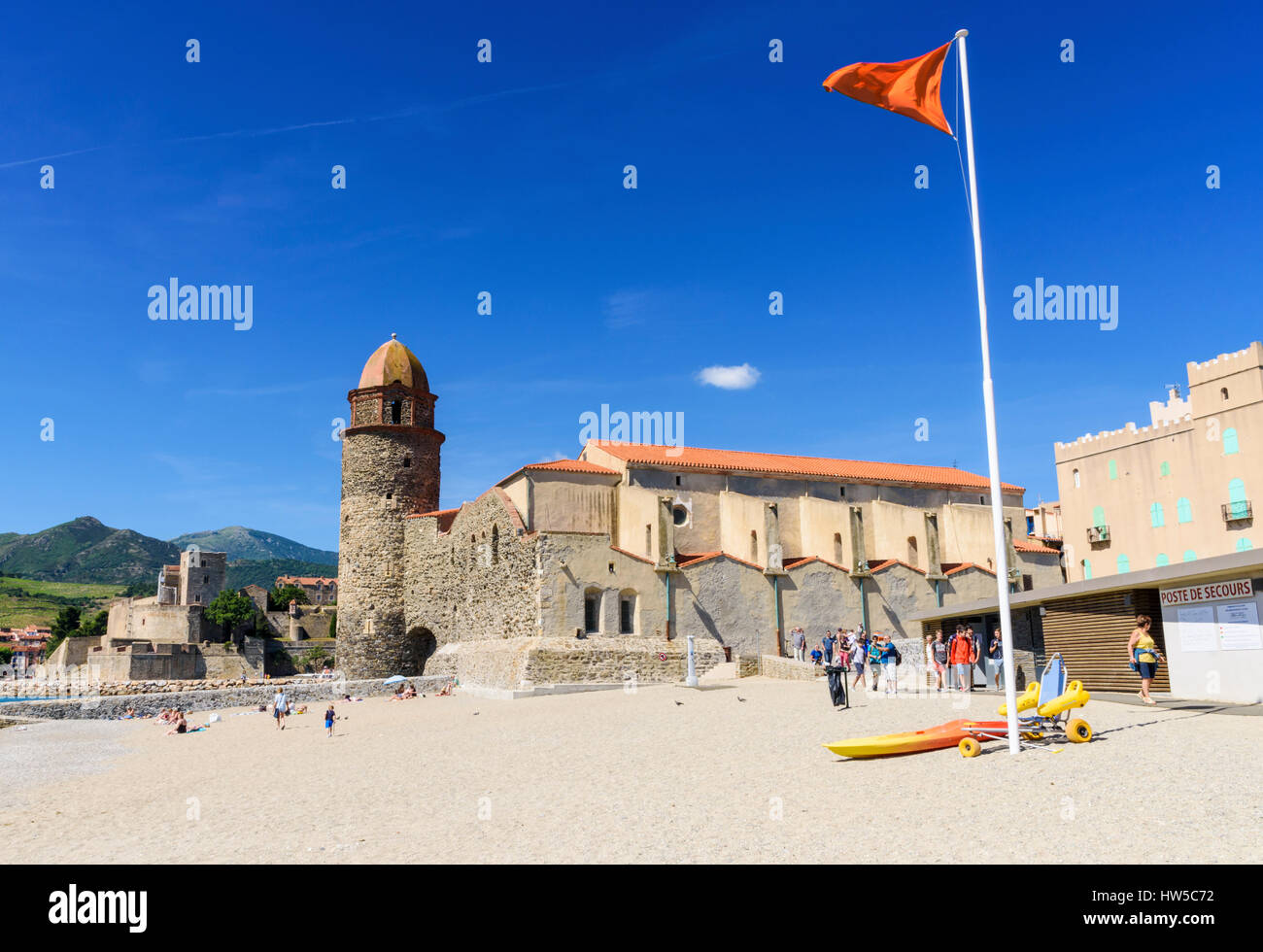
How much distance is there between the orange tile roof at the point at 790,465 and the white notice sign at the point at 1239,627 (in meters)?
27.4

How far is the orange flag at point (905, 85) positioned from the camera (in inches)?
527

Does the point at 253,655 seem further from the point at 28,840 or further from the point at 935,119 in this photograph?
the point at 935,119

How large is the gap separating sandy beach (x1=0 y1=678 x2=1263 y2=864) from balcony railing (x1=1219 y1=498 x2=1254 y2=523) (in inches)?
995

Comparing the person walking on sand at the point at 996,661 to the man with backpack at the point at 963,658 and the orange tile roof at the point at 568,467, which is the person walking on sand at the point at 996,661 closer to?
the man with backpack at the point at 963,658

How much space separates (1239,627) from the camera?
601 inches

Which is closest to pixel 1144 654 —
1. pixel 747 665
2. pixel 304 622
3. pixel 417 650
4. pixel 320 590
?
pixel 747 665

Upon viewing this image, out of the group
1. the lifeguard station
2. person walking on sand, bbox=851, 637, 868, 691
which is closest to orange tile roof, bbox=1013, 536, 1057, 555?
person walking on sand, bbox=851, 637, 868, 691

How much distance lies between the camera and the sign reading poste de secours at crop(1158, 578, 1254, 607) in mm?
15117

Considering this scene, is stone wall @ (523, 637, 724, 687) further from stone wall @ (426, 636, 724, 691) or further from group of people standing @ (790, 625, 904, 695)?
group of people standing @ (790, 625, 904, 695)

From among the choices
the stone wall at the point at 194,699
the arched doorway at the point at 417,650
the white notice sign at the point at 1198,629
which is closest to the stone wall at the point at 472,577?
the arched doorway at the point at 417,650

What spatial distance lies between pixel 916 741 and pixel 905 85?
990 centimetres
